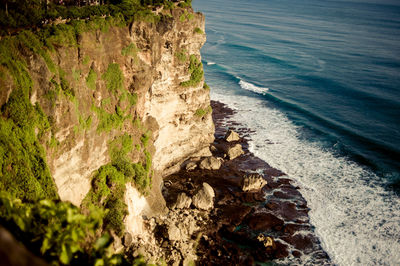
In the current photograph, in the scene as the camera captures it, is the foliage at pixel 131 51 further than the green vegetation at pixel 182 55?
No

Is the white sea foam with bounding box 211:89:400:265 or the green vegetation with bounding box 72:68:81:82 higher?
the green vegetation with bounding box 72:68:81:82

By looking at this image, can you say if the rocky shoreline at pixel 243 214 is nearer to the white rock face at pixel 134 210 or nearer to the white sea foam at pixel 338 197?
the white sea foam at pixel 338 197

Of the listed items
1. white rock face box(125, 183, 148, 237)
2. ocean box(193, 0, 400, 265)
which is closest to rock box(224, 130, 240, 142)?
ocean box(193, 0, 400, 265)

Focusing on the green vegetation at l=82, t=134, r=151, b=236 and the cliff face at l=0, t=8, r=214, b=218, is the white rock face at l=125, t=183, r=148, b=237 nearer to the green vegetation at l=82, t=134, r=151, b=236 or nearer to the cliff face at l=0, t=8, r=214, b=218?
the green vegetation at l=82, t=134, r=151, b=236

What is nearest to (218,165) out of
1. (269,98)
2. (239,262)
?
(239,262)

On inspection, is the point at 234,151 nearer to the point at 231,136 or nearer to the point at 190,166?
the point at 231,136

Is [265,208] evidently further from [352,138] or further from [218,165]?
[352,138]

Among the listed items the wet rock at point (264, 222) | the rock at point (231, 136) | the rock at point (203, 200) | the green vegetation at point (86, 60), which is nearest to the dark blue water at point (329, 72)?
the rock at point (231, 136)

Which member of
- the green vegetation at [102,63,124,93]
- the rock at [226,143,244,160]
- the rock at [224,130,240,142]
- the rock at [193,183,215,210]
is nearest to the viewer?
the green vegetation at [102,63,124,93]
